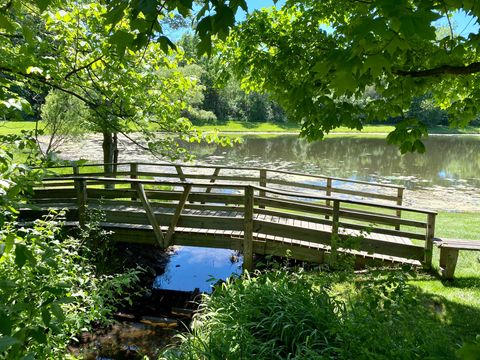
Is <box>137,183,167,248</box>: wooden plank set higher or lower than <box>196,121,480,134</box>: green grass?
higher

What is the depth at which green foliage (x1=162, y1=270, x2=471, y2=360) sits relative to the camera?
2.89 m

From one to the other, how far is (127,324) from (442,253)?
530cm

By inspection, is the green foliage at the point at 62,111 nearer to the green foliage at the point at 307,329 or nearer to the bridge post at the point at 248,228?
the bridge post at the point at 248,228

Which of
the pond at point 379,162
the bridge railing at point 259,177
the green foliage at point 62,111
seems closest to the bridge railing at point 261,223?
the bridge railing at point 259,177

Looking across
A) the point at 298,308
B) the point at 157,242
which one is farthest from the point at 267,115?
the point at 298,308

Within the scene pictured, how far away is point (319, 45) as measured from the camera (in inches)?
207

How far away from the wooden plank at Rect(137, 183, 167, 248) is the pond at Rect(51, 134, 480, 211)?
381 inches

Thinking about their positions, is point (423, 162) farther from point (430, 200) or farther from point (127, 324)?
point (127, 324)

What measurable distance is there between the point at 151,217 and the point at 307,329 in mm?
4690

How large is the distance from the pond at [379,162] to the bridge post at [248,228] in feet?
33.7

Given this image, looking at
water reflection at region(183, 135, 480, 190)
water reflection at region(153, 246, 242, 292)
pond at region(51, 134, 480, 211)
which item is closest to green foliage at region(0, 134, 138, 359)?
water reflection at region(153, 246, 242, 292)

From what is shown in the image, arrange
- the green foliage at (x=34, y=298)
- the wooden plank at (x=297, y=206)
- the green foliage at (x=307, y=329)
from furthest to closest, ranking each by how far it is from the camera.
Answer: the wooden plank at (x=297, y=206), the green foliage at (x=307, y=329), the green foliage at (x=34, y=298)

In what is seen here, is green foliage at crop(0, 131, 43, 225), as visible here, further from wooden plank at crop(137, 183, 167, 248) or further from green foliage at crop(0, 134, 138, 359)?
wooden plank at crop(137, 183, 167, 248)

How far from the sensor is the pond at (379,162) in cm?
1783
